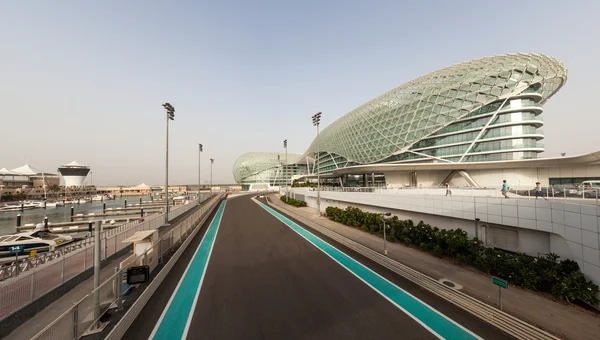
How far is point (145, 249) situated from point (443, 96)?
53.8 m

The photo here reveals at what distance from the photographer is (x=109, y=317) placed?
686 centimetres

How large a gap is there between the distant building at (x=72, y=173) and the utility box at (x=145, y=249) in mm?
202098

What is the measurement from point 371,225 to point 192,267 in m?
14.5

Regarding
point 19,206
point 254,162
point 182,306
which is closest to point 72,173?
point 19,206

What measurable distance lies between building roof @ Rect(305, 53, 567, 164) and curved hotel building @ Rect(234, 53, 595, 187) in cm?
14

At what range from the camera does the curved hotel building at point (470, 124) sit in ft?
121

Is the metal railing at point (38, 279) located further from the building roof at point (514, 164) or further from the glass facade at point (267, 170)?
the glass facade at point (267, 170)

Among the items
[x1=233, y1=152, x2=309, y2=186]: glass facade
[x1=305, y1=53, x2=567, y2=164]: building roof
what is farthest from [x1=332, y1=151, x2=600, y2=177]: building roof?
[x1=233, y1=152, x2=309, y2=186]: glass facade

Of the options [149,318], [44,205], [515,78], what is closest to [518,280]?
[149,318]

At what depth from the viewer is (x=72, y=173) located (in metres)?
150

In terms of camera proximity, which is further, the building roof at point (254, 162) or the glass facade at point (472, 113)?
the building roof at point (254, 162)

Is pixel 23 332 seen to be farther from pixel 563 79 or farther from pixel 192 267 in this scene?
pixel 563 79

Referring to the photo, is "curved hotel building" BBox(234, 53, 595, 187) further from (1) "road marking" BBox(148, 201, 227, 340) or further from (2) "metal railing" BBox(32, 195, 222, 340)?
(2) "metal railing" BBox(32, 195, 222, 340)

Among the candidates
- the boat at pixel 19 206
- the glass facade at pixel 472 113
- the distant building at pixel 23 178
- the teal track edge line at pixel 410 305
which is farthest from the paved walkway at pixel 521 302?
the distant building at pixel 23 178
